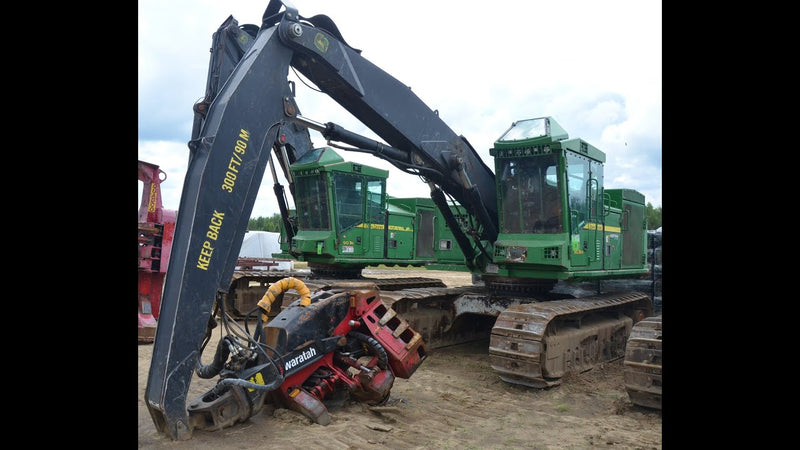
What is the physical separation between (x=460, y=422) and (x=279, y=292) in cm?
226

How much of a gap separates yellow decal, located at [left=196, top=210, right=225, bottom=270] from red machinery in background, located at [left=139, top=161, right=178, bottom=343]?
17.2ft

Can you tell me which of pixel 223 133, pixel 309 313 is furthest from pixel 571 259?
pixel 223 133

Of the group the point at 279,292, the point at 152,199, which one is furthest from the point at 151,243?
the point at 279,292

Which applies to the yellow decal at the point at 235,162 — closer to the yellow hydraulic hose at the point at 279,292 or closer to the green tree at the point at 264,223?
the yellow hydraulic hose at the point at 279,292

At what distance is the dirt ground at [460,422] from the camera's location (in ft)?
16.2

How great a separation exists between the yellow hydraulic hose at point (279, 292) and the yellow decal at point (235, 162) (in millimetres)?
1060

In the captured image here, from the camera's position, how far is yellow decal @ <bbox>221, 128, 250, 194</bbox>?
4984 millimetres

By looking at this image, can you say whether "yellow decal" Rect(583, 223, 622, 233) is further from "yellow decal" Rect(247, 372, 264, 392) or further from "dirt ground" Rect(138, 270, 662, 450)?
"yellow decal" Rect(247, 372, 264, 392)

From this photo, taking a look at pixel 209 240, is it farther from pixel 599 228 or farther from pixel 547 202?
pixel 599 228

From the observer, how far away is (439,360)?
8758 mm

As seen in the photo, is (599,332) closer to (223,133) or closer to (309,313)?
(309,313)

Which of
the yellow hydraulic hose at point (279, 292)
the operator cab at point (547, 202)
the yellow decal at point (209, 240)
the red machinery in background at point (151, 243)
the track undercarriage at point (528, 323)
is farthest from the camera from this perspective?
the red machinery in background at point (151, 243)

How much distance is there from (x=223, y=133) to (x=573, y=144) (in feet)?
16.5

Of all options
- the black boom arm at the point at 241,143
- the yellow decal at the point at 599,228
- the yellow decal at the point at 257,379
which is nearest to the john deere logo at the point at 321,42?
the black boom arm at the point at 241,143
